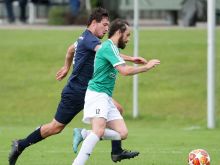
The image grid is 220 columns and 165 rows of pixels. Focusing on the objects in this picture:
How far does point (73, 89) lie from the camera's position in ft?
46.4

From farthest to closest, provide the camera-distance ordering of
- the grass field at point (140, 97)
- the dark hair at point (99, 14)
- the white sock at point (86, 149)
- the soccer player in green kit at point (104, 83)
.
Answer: the grass field at point (140, 97) < the dark hair at point (99, 14) < the soccer player in green kit at point (104, 83) < the white sock at point (86, 149)

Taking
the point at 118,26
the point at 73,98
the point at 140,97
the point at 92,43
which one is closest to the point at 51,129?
the point at 73,98

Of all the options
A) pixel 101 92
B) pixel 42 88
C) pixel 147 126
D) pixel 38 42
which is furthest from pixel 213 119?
pixel 38 42

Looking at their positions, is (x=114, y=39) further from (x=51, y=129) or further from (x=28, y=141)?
(x=28, y=141)

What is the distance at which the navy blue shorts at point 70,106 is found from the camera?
14.1m

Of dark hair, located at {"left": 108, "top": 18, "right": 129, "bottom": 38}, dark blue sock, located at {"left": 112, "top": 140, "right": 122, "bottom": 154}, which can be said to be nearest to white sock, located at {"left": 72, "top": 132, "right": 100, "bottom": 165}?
dark blue sock, located at {"left": 112, "top": 140, "right": 122, "bottom": 154}

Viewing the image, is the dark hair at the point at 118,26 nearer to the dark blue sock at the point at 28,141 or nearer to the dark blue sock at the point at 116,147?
the dark blue sock at the point at 116,147

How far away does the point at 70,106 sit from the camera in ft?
46.3

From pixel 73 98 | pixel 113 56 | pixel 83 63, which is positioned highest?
pixel 113 56

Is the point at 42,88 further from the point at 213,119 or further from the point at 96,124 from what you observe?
the point at 96,124

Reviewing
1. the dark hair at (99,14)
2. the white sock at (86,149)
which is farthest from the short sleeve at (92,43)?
the white sock at (86,149)

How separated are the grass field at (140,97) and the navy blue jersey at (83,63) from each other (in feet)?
3.53

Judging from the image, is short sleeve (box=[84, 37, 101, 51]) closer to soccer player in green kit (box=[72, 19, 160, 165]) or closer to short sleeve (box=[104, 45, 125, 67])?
soccer player in green kit (box=[72, 19, 160, 165])

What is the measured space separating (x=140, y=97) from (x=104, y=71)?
1285 centimetres
